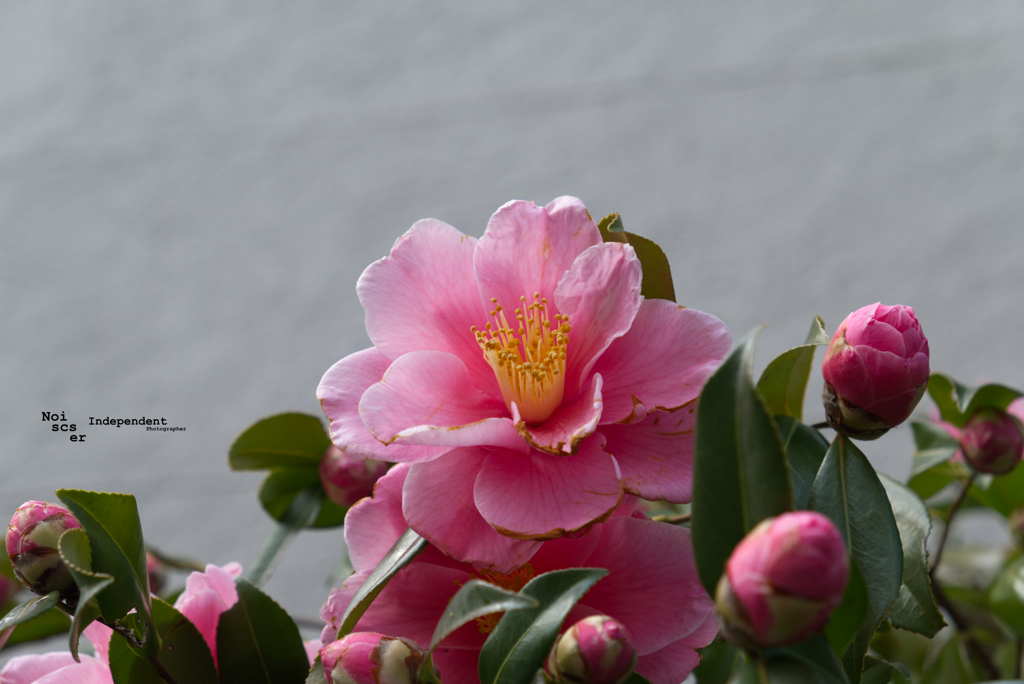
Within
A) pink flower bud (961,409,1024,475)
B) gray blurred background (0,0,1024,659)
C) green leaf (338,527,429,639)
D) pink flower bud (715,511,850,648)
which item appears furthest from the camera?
gray blurred background (0,0,1024,659)

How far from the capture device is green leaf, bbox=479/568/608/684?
0.25 m

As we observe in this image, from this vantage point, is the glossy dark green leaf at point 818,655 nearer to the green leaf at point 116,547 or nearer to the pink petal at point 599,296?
the pink petal at point 599,296

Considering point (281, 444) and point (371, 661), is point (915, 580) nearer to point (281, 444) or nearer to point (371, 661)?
point (371, 661)

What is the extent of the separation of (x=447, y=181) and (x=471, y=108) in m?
0.17

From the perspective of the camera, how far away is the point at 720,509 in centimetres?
23

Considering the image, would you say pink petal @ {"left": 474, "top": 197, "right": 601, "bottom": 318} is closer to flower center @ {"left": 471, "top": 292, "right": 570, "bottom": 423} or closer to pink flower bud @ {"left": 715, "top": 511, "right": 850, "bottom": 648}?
flower center @ {"left": 471, "top": 292, "right": 570, "bottom": 423}

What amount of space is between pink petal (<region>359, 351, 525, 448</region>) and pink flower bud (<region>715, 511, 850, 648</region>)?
103 millimetres

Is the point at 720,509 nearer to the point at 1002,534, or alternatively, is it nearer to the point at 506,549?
the point at 506,549

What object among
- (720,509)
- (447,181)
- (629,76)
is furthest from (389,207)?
(720,509)

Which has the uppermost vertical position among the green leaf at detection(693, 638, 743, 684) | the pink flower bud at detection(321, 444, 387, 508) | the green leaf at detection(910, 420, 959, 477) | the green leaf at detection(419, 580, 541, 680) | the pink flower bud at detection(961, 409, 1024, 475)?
the green leaf at detection(419, 580, 541, 680)

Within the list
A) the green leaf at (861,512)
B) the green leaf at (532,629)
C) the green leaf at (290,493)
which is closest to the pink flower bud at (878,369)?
the green leaf at (861,512)

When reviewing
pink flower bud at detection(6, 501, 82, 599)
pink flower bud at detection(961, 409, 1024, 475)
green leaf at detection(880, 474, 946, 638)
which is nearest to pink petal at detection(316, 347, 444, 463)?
pink flower bud at detection(6, 501, 82, 599)

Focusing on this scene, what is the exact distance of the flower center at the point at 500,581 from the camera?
1.09 feet

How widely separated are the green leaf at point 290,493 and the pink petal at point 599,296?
28cm
